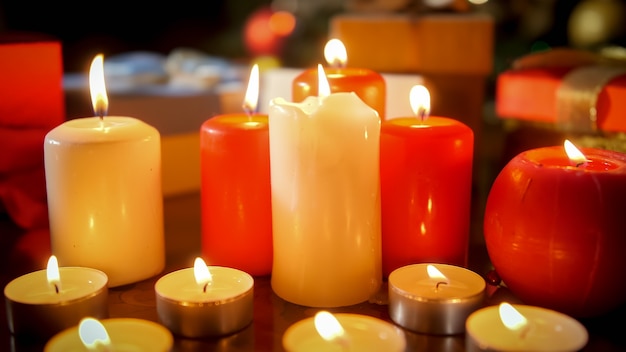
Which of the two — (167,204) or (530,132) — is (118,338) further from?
(530,132)

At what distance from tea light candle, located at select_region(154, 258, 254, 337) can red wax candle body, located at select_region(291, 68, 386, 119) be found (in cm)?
27

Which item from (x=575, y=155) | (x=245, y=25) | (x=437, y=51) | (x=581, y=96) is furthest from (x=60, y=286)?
(x=245, y=25)

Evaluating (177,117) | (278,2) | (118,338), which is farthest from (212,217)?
(278,2)

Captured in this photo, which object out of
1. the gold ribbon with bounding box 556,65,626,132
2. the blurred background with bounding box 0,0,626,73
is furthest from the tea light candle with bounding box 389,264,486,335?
the blurred background with bounding box 0,0,626,73

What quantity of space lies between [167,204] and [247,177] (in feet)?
1.40

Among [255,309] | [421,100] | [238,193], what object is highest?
[421,100]

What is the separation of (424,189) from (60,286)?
0.42m

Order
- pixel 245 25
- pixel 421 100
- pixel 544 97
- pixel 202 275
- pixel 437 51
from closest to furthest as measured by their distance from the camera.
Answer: pixel 202 275, pixel 421 100, pixel 544 97, pixel 437 51, pixel 245 25

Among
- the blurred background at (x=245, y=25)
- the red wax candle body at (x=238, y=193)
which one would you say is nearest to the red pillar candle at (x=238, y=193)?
the red wax candle body at (x=238, y=193)

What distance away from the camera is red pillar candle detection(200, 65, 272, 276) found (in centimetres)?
83

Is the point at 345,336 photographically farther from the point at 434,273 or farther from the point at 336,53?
the point at 336,53

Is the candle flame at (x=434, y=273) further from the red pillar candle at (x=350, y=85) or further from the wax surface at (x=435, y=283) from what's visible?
the red pillar candle at (x=350, y=85)

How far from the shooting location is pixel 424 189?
81 cm

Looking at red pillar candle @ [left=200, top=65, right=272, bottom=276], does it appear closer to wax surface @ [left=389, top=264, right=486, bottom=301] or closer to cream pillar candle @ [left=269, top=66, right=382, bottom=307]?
cream pillar candle @ [left=269, top=66, right=382, bottom=307]
